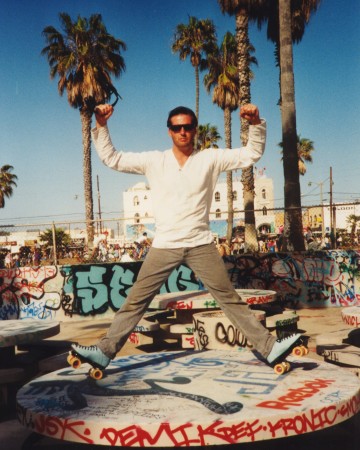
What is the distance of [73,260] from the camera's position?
1166cm

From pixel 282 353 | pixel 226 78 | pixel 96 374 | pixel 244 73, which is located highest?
pixel 226 78

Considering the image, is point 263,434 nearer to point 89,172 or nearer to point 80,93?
point 89,172

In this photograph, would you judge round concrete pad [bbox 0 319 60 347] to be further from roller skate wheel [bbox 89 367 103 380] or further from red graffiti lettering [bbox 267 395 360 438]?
red graffiti lettering [bbox 267 395 360 438]

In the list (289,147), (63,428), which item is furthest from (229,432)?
(289,147)

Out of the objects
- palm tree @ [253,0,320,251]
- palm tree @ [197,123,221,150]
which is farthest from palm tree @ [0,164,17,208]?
palm tree @ [253,0,320,251]

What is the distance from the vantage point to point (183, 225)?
3250 millimetres

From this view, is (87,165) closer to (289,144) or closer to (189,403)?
(289,144)

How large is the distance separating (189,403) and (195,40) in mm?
32362

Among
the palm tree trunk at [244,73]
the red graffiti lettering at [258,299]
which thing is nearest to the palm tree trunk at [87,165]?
the palm tree trunk at [244,73]

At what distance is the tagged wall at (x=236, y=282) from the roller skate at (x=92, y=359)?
7535mm

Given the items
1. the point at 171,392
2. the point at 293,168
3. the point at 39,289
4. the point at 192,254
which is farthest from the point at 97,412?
the point at 293,168

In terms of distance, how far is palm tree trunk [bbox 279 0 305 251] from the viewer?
11445mm

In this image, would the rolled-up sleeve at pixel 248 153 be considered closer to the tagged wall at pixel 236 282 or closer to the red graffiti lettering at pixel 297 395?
the red graffiti lettering at pixel 297 395

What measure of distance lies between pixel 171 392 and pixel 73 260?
9.33m
